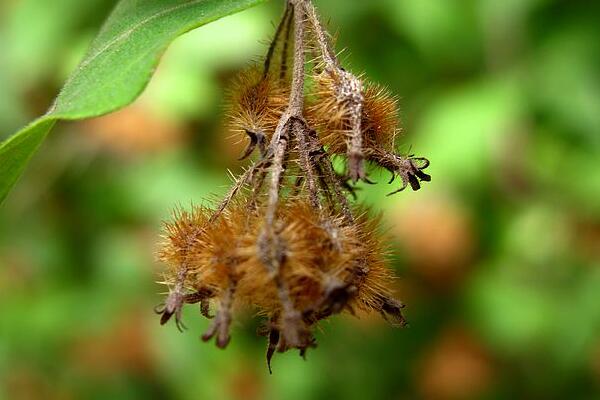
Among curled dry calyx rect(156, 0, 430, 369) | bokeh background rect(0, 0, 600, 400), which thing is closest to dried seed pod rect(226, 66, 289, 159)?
curled dry calyx rect(156, 0, 430, 369)

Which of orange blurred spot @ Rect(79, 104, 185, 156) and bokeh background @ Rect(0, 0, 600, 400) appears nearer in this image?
bokeh background @ Rect(0, 0, 600, 400)

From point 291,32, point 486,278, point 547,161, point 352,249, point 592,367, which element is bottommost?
point 592,367

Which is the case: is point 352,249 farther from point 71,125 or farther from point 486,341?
point 71,125

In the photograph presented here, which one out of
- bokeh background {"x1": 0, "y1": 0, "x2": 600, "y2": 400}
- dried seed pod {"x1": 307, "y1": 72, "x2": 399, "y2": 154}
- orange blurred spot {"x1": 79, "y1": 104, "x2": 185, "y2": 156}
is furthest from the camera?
orange blurred spot {"x1": 79, "y1": 104, "x2": 185, "y2": 156}

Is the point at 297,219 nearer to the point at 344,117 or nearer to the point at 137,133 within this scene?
the point at 344,117

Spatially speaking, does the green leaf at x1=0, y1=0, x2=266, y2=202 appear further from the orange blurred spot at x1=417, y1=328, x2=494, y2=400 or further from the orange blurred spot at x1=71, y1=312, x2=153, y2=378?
the orange blurred spot at x1=417, y1=328, x2=494, y2=400

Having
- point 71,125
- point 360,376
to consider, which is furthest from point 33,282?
point 360,376

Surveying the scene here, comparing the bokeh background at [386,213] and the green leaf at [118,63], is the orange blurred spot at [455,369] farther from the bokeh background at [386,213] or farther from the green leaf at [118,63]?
the green leaf at [118,63]

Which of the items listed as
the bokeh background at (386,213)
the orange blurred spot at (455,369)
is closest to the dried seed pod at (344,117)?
the bokeh background at (386,213)

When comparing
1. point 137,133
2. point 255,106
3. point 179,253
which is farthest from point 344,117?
point 137,133
